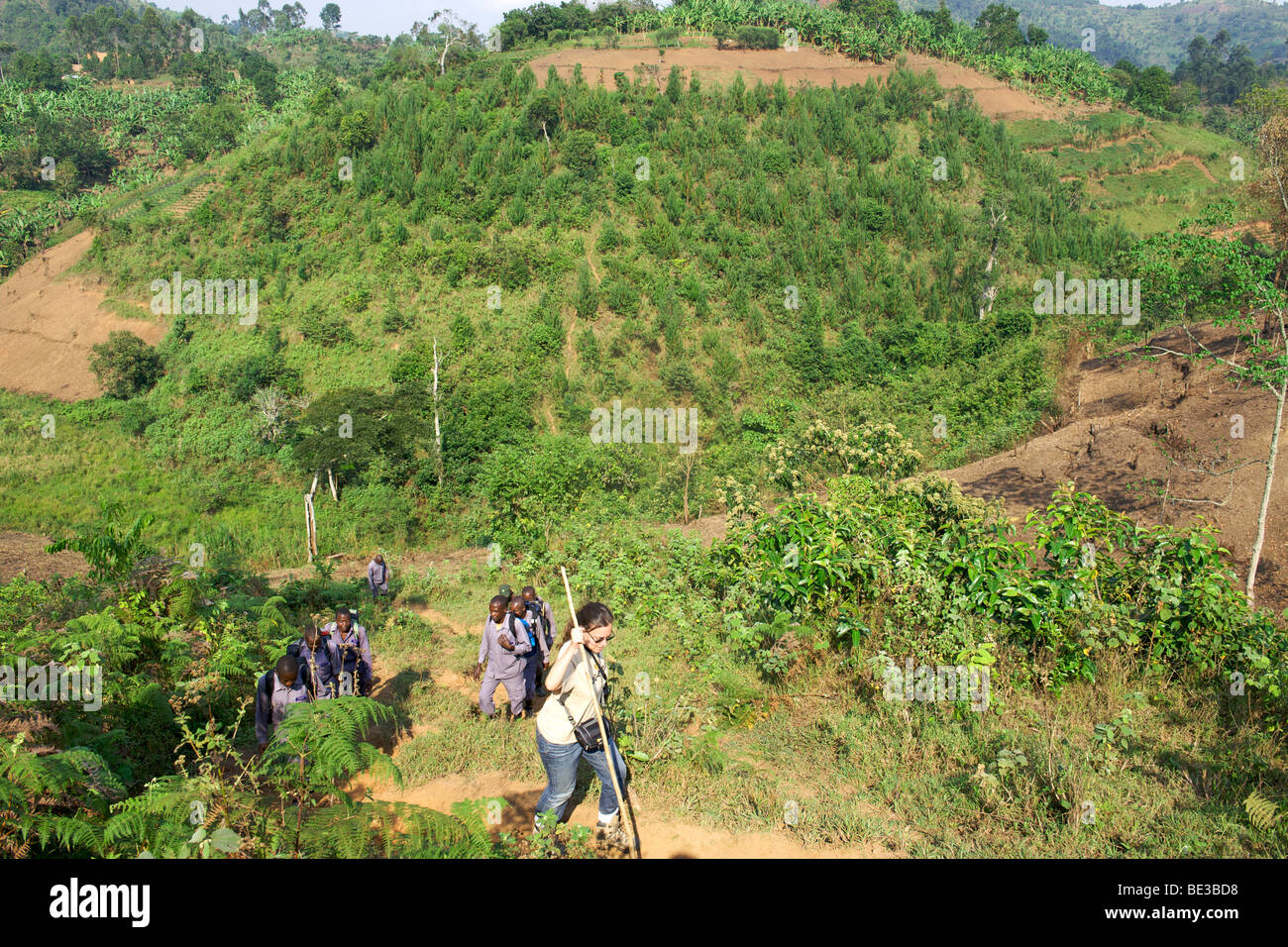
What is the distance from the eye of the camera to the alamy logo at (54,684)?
5113 millimetres

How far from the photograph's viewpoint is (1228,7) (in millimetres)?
160500

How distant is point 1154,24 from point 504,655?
20450 cm

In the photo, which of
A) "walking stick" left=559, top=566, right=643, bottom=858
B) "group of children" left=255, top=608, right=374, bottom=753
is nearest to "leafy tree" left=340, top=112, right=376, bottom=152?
"group of children" left=255, top=608, right=374, bottom=753

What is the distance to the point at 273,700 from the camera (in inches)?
200

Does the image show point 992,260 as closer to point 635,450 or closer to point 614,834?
point 635,450

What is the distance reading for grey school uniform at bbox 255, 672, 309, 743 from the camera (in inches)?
199

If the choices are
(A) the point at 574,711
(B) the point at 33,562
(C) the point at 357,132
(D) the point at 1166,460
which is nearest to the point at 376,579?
(B) the point at 33,562

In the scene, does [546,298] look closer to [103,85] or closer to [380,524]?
[380,524]

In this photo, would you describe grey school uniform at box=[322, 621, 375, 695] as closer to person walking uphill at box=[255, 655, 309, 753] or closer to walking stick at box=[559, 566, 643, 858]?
person walking uphill at box=[255, 655, 309, 753]

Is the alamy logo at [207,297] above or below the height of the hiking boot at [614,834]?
above

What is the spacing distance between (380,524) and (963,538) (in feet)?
42.4

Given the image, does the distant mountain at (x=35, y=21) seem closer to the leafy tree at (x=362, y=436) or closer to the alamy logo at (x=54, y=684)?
the leafy tree at (x=362, y=436)

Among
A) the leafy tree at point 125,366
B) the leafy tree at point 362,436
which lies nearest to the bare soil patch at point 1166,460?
the leafy tree at point 362,436

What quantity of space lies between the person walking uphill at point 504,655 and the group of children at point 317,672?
3.60ft
